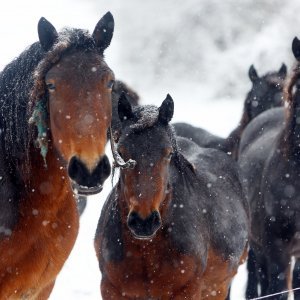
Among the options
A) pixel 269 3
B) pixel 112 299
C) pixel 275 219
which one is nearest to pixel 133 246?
pixel 112 299

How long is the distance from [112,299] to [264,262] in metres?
2.52

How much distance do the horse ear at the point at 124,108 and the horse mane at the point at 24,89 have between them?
2.39ft

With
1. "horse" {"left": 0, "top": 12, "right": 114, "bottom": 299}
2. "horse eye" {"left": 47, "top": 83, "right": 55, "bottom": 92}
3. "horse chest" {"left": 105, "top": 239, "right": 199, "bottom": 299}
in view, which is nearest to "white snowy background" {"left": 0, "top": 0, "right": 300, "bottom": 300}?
"horse chest" {"left": 105, "top": 239, "right": 199, "bottom": 299}

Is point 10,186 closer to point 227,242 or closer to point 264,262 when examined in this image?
point 227,242

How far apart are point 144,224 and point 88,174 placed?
0.76m

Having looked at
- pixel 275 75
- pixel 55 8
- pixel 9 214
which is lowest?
pixel 9 214

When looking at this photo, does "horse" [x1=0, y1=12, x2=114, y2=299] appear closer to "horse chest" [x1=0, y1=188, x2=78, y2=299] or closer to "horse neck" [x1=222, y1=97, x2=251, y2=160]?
"horse chest" [x1=0, y1=188, x2=78, y2=299]

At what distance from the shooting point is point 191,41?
27.4 meters

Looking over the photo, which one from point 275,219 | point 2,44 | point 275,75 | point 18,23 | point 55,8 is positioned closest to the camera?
point 275,219

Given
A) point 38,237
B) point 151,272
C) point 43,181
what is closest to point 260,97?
point 151,272

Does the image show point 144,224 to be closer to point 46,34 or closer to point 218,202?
point 46,34

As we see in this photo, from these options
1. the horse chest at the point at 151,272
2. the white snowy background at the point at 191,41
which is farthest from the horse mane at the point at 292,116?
the white snowy background at the point at 191,41

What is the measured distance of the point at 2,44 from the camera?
2180 cm

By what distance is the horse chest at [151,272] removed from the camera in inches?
143
